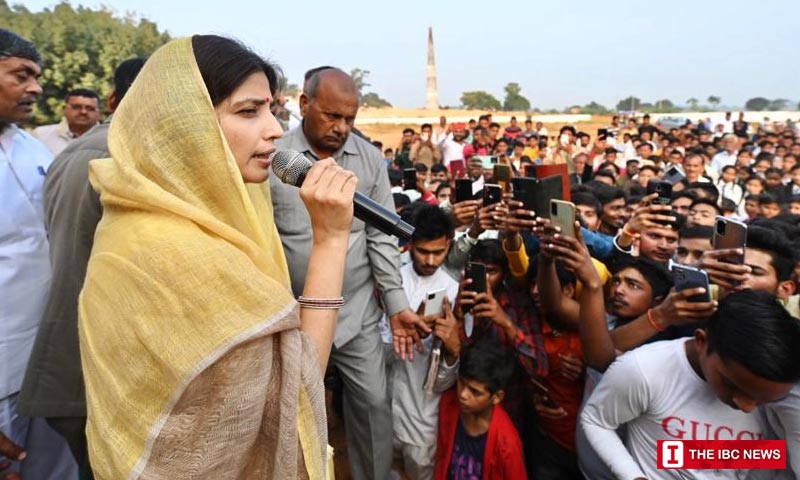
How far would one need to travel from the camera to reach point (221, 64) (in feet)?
4.08

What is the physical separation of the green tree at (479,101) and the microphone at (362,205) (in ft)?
194

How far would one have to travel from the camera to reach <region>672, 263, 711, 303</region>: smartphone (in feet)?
6.53

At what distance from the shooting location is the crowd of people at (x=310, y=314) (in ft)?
3.52

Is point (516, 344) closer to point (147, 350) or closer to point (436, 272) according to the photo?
point (436, 272)

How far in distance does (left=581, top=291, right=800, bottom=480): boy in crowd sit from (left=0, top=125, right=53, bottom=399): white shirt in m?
2.31

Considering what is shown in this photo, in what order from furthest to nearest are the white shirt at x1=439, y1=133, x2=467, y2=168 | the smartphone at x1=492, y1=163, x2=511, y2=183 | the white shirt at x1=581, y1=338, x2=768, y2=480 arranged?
the white shirt at x1=439, y1=133, x2=467, y2=168, the smartphone at x1=492, y1=163, x2=511, y2=183, the white shirt at x1=581, y1=338, x2=768, y2=480

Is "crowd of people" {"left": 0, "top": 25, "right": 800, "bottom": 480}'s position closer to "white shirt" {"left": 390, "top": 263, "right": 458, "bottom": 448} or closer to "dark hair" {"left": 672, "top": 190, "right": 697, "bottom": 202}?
"white shirt" {"left": 390, "top": 263, "right": 458, "bottom": 448}

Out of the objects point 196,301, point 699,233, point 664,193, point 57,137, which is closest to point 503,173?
point 664,193

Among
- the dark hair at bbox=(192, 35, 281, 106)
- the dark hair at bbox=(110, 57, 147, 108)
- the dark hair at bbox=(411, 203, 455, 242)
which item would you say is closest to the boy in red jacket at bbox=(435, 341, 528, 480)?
the dark hair at bbox=(411, 203, 455, 242)

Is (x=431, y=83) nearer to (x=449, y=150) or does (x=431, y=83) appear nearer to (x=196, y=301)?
(x=449, y=150)

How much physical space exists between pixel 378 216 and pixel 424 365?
1618 mm

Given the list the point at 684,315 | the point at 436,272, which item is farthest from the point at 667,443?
the point at 436,272

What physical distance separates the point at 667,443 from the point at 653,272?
0.92m

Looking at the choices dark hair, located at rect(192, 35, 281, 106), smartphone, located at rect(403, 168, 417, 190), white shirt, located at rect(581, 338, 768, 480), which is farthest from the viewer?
smartphone, located at rect(403, 168, 417, 190)
